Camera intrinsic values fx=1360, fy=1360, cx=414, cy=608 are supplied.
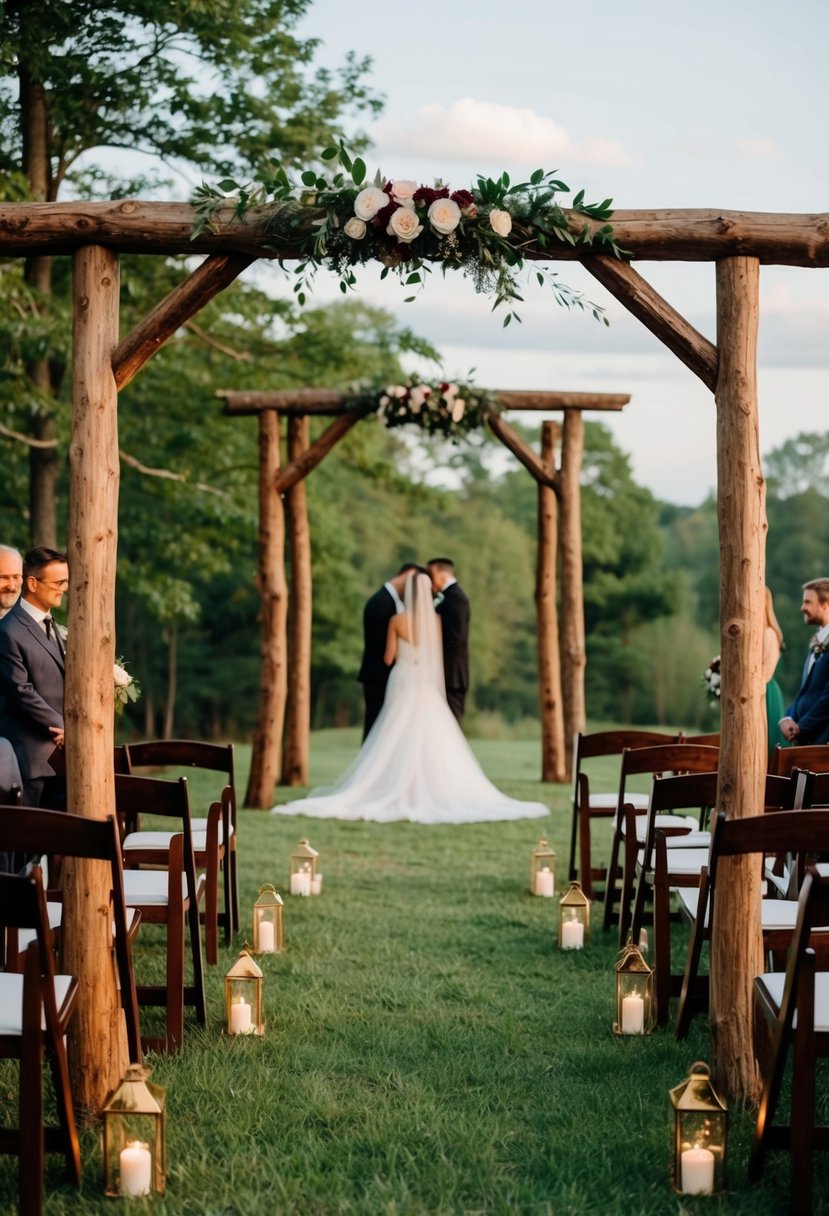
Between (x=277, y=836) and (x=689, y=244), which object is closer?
(x=689, y=244)

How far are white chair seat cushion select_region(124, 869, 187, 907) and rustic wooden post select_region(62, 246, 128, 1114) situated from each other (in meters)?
0.58

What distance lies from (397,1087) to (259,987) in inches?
29.0

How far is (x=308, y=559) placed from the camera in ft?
43.0

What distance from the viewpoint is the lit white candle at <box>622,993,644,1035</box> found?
16.4 ft

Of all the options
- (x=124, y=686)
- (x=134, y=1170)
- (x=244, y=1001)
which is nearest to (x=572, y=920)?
(x=244, y=1001)

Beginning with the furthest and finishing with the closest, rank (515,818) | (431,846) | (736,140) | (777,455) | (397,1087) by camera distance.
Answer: (777,455) → (736,140) → (515,818) → (431,846) → (397,1087)

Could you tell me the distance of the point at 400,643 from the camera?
11.7 m

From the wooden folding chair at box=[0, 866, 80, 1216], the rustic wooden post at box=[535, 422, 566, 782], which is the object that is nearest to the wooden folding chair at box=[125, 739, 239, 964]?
the wooden folding chair at box=[0, 866, 80, 1216]

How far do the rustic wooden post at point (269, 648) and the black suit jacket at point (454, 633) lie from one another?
4.66ft

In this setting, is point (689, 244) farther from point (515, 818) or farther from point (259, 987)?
point (515, 818)

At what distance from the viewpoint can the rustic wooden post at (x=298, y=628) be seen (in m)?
13.1

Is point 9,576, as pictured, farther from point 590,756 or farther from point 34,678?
point 590,756

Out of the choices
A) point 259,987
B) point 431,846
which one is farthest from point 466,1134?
point 431,846

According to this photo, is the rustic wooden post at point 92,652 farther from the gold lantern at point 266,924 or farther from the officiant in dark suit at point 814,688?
the officiant in dark suit at point 814,688
